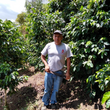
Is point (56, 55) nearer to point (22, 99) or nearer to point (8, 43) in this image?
point (8, 43)

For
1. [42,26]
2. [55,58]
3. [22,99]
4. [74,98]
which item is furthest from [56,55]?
[22,99]

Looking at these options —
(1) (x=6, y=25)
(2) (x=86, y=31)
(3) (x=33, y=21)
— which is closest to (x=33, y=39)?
(3) (x=33, y=21)

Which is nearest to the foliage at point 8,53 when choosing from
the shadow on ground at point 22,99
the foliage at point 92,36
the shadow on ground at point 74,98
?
the shadow on ground at point 22,99

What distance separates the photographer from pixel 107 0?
7.67 feet

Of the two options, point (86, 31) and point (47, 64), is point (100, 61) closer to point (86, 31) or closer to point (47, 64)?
point (86, 31)

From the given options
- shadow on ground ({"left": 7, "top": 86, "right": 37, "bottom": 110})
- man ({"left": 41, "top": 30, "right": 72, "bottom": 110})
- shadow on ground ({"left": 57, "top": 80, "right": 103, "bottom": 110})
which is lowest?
shadow on ground ({"left": 7, "top": 86, "right": 37, "bottom": 110})

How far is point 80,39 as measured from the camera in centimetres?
276

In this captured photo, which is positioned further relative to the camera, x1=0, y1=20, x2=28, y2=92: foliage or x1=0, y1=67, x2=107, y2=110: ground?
x1=0, y1=67, x2=107, y2=110: ground

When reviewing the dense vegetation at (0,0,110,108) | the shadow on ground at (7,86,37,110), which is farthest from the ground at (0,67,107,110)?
the dense vegetation at (0,0,110,108)

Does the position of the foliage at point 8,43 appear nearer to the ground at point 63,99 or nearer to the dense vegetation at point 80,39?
the dense vegetation at point 80,39

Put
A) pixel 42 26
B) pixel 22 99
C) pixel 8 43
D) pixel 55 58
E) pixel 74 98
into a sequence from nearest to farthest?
pixel 55 58 < pixel 8 43 < pixel 74 98 < pixel 42 26 < pixel 22 99

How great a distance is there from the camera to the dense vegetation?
2203mm

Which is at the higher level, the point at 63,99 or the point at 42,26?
the point at 42,26

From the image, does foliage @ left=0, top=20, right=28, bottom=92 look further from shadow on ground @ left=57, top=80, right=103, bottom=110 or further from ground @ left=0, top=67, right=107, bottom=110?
shadow on ground @ left=57, top=80, right=103, bottom=110
